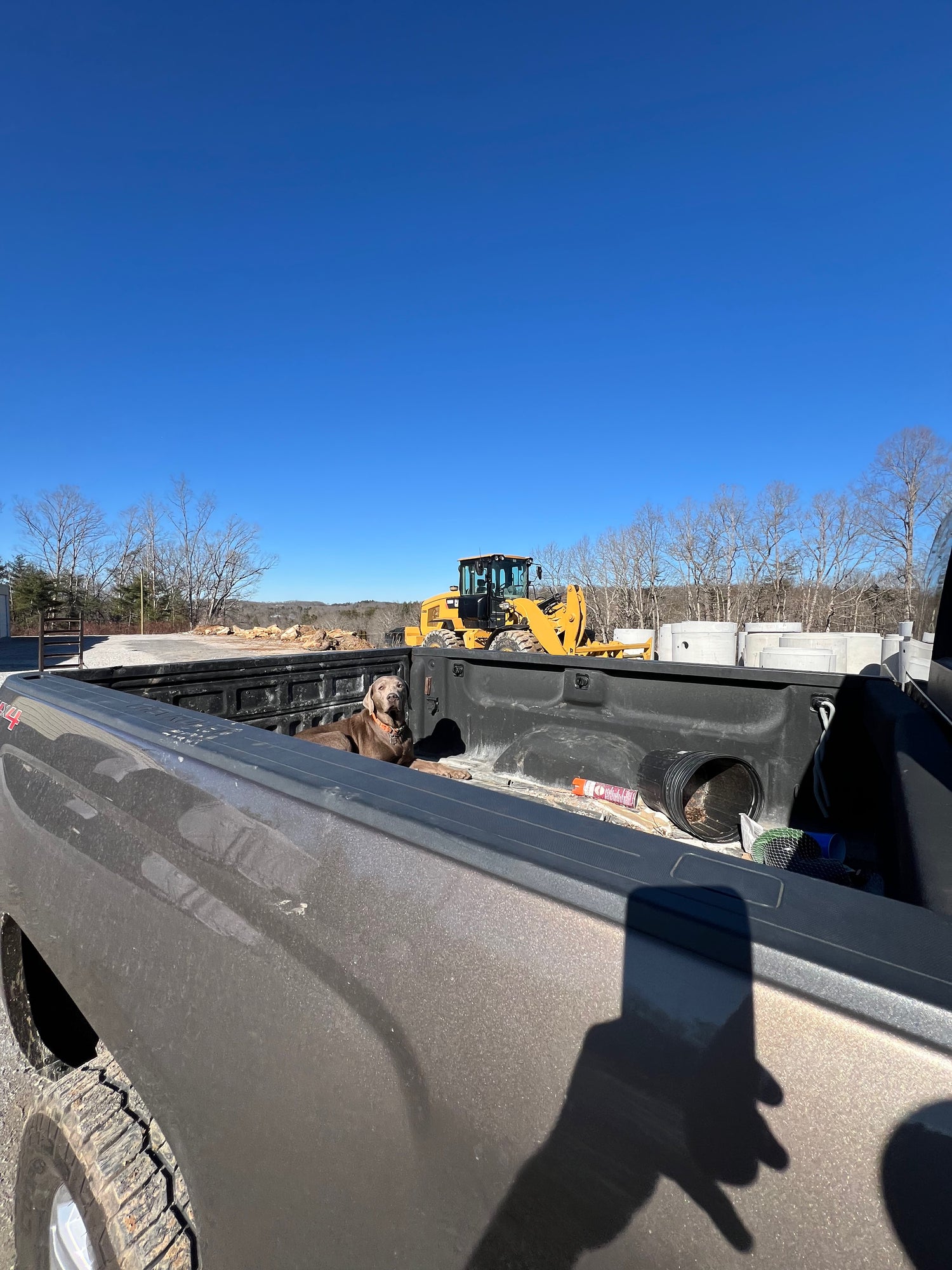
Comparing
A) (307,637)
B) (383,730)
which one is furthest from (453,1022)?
(307,637)

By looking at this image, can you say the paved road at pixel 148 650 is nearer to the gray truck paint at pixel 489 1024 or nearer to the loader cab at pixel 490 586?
the loader cab at pixel 490 586

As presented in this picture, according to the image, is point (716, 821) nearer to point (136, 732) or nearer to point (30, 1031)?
point (136, 732)

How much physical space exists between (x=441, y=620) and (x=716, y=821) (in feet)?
54.8

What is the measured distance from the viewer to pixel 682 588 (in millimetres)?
33562

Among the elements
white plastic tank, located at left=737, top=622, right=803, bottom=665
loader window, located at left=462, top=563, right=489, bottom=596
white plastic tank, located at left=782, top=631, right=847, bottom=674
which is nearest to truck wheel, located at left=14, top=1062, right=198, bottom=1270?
white plastic tank, located at left=782, top=631, right=847, bottom=674

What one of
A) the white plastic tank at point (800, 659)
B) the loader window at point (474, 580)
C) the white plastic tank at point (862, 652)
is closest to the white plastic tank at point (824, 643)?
the white plastic tank at point (862, 652)

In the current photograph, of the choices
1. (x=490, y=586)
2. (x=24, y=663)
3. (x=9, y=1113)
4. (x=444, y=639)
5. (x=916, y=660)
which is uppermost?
(x=490, y=586)

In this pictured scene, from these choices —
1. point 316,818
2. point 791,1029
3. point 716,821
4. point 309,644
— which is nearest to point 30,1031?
point 316,818

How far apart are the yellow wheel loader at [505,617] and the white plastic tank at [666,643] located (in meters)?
0.33

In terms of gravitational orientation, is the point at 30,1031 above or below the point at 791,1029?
below

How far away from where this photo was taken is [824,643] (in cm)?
1166

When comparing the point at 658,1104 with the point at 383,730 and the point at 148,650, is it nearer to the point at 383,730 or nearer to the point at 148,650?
the point at 383,730

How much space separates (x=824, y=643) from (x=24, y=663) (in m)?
23.6

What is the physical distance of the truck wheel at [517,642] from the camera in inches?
597
